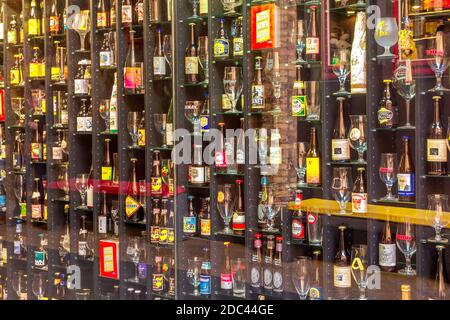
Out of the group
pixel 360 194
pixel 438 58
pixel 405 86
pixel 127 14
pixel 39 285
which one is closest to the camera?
pixel 438 58

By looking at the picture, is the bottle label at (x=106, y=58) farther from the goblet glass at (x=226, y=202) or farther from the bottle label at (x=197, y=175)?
the goblet glass at (x=226, y=202)

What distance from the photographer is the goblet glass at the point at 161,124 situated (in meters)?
4.00

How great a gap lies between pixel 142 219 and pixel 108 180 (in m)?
0.33

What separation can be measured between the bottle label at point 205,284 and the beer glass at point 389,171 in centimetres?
113

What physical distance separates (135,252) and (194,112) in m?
0.92

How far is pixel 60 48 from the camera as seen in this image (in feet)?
14.5

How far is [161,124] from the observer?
13.2 feet

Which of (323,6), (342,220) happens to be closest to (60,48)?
(323,6)

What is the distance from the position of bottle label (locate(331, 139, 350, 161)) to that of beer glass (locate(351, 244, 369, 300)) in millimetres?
Result: 417

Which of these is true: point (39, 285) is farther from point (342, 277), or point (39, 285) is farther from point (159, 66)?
point (342, 277)

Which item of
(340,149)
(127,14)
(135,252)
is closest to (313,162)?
(340,149)

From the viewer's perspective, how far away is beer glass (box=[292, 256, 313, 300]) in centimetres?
349

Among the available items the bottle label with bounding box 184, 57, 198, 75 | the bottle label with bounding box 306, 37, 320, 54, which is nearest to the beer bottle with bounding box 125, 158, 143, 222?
the bottle label with bounding box 184, 57, 198, 75
